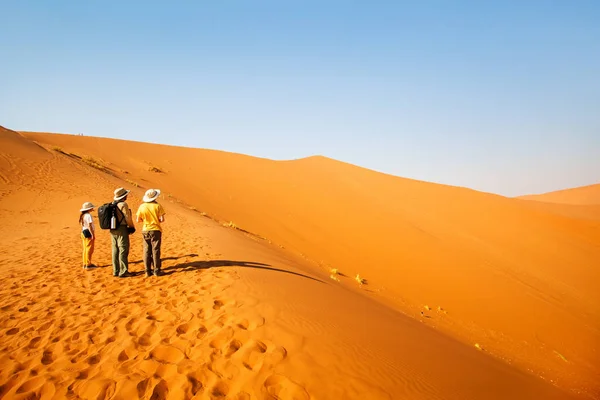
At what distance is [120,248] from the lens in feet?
19.3

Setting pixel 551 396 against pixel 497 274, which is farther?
pixel 497 274

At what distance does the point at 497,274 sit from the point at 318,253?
23.9 ft

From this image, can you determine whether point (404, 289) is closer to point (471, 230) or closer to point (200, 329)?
point (200, 329)

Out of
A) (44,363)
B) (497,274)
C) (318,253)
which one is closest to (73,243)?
(44,363)

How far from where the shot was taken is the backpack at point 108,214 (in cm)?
562

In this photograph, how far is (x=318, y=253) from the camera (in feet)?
40.7

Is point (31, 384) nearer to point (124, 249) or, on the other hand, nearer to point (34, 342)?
point (34, 342)

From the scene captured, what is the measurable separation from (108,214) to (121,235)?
1.54 feet

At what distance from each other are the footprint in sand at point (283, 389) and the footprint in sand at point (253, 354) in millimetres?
248

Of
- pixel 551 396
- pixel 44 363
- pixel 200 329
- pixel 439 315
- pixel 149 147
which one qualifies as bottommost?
pixel 439 315

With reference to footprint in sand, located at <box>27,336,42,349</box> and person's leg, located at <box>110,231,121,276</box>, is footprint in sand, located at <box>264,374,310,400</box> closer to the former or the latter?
footprint in sand, located at <box>27,336,42,349</box>

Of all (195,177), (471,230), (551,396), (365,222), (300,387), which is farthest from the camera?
(195,177)

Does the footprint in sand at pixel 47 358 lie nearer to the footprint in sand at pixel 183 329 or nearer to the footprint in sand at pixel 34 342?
the footprint in sand at pixel 34 342

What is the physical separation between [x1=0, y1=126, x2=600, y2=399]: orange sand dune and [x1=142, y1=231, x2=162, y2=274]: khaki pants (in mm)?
323
